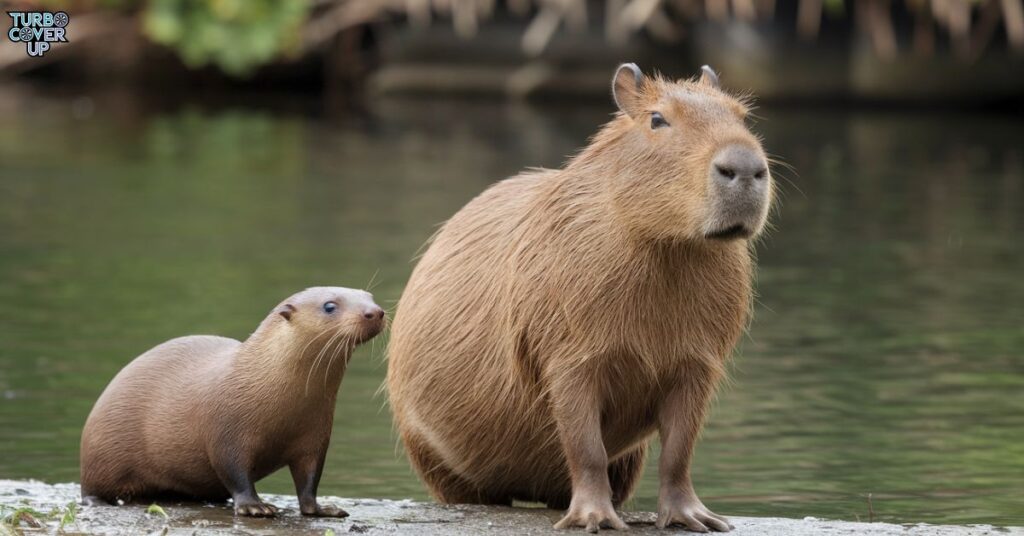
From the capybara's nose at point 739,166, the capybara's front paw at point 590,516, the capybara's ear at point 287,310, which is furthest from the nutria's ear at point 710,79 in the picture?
the capybara's ear at point 287,310

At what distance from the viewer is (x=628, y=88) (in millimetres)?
5715

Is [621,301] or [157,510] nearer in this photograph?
[621,301]

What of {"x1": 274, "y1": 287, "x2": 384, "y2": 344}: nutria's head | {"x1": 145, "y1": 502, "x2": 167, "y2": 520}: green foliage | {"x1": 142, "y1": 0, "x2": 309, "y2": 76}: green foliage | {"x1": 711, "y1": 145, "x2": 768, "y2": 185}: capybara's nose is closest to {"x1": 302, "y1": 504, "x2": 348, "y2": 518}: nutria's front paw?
{"x1": 145, "y1": 502, "x2": 167, "y2": 520}: green foliage

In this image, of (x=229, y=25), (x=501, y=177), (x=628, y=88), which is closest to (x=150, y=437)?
(x=628, y=88)

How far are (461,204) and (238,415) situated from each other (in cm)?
1021

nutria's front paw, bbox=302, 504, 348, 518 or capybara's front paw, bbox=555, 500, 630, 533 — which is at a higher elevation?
capybara's front paw, bbox=555, 500, 630, 533

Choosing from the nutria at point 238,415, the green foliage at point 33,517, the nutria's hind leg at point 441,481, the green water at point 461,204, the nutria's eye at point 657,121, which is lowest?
the green water at point 461,204

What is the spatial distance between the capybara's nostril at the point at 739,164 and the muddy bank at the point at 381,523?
4.09 ft

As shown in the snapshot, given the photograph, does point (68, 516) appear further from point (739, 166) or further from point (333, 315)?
point (739, 166)

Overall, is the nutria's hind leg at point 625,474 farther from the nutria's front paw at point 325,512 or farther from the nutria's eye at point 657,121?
the nutria's eye at point 657,121

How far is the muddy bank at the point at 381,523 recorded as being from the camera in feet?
18.0

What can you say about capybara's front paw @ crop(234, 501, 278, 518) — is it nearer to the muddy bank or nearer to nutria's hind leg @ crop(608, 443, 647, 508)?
the muddy bank

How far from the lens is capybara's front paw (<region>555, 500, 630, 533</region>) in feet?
18.2

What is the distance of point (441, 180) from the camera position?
1781 centimetres
